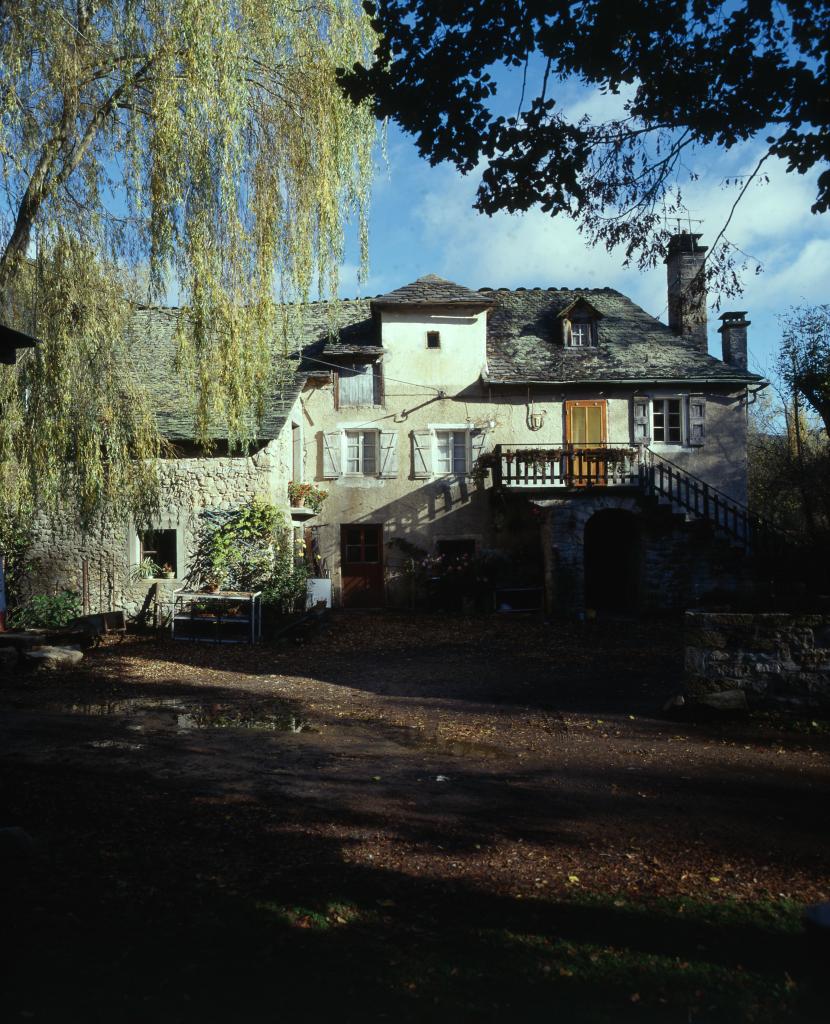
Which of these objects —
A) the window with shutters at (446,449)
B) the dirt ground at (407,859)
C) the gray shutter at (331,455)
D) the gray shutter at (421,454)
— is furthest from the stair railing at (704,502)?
the dirt ground at (407,859)

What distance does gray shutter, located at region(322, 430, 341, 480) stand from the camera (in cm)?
1928

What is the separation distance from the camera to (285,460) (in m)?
16.8

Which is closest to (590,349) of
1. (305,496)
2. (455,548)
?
(455,548)

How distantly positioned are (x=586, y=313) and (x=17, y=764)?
17.6 m

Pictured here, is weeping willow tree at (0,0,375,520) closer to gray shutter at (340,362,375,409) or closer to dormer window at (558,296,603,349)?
gray shutter at (340,362,375,409)

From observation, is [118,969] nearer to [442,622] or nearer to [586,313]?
[442,622]

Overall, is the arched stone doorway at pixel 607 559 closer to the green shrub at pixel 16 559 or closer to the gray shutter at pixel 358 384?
the gray shutter at pixel 358 384

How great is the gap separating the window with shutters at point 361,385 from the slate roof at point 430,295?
61.9 inches

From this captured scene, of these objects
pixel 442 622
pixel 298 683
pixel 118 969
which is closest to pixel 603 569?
pixel 442 622

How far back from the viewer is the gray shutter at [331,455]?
19.3m

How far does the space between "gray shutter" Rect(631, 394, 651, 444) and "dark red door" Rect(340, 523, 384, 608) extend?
664 cm

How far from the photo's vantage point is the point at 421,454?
1928cm

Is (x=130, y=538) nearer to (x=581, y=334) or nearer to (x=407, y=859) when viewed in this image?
(x=407, y=859)

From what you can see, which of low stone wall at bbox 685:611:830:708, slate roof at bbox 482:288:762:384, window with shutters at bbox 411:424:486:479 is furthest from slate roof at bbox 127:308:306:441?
→ low stone wall at bbox 685:611:830:708
